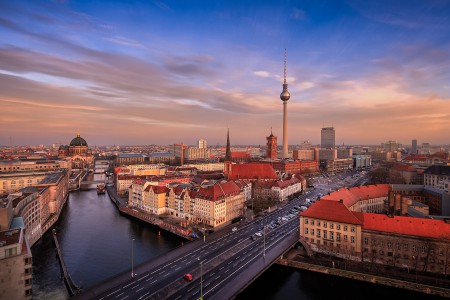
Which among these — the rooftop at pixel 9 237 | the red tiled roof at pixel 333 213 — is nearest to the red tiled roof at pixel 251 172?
the red tiled roof at pixel 333 213

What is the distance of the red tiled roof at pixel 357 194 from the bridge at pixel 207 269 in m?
11.7

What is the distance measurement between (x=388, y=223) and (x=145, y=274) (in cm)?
3556

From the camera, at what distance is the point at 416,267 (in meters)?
40.0

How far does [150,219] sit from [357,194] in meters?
48.5

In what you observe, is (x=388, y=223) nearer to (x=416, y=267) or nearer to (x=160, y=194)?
(x=416, y=267)

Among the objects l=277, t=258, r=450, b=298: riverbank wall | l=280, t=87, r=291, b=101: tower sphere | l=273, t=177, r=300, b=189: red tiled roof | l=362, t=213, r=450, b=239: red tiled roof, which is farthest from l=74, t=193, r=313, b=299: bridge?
l=280, t=87, r=291, b=101: tower sphere

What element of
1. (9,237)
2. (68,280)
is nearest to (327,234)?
(68,280)

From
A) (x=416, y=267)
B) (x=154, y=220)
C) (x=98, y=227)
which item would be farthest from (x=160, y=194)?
(x=416, y=267)

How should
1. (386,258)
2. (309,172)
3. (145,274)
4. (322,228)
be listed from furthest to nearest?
(309,172), (322,228), (386,258), (145,274)

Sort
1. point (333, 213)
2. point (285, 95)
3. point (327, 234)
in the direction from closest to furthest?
point (327, 234) → point (333, 213) → point (285, 95)

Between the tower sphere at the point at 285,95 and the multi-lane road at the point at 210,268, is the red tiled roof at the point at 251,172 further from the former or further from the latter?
the tower sphere at the point at 285,95

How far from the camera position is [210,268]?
39281 mm

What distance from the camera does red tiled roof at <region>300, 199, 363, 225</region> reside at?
45.4m

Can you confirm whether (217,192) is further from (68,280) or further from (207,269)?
(68,280)
